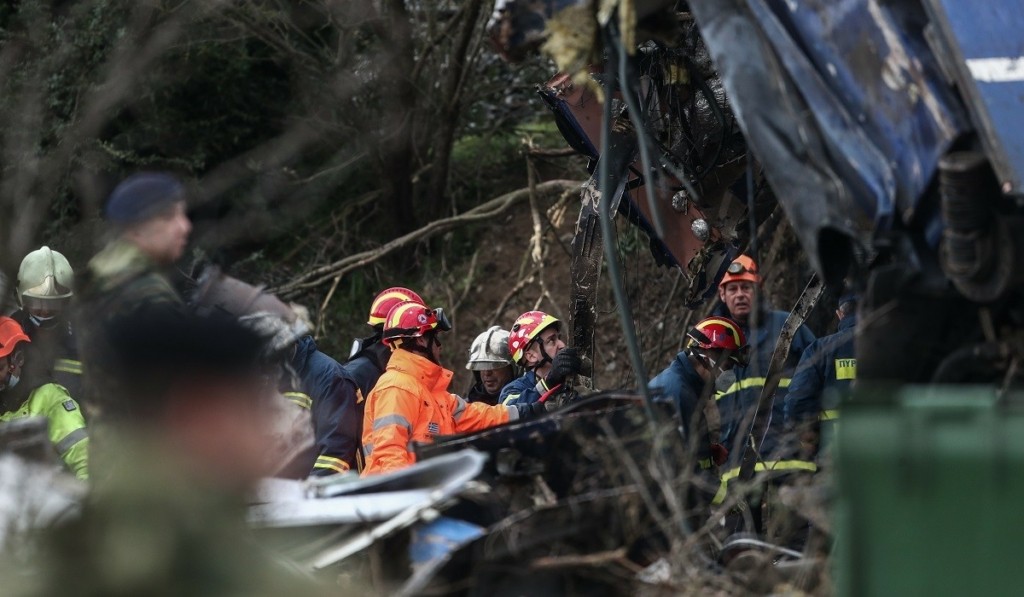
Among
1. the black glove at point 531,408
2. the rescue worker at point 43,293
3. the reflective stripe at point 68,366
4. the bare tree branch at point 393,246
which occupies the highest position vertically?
the rescue worker at point 43,293

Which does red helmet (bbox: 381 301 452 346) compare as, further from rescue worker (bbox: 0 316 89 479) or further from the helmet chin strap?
rescue worker (bbox: 0 316 89 479)

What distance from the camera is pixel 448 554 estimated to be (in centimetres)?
362

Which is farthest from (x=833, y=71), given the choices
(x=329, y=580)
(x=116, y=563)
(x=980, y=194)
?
(x=116, y=563)

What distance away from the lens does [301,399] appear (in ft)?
22.0

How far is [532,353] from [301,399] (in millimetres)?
1848

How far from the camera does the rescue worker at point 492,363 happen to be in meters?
8.44

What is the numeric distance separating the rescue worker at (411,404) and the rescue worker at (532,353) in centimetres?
48

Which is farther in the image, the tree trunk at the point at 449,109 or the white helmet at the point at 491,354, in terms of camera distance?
the tree trunk at the point at 449,109

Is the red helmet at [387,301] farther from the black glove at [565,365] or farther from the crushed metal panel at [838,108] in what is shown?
the crushed metal panel at [838,108]

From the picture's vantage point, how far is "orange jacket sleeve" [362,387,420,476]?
6375 millimetres

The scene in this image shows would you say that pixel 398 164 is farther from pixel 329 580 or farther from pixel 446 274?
pixel 329 580

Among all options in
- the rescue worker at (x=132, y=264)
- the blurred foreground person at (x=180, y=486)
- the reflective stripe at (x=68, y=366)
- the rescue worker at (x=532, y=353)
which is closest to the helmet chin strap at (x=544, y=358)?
the rescue worker at (x=532, y=353)

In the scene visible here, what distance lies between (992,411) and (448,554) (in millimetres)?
1494

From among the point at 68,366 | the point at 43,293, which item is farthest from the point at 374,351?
the point at 43,293
